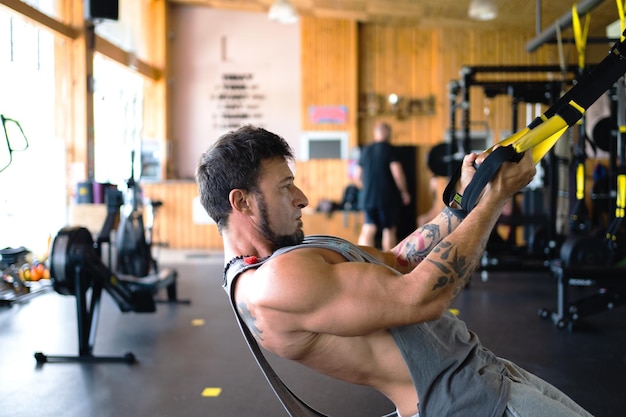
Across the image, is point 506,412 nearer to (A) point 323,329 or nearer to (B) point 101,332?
(A) point 323,329

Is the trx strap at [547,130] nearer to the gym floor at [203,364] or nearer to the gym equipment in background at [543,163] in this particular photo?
the gym floor at [203,364]

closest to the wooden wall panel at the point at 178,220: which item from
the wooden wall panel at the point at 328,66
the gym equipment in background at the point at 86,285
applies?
the wooden wall panel at the point at 328,66

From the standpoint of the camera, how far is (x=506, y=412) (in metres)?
1.08

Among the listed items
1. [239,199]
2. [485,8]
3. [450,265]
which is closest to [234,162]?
[239,199]

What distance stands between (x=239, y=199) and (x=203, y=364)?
1980 millimetres

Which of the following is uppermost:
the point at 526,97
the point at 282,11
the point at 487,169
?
the point at 282,11

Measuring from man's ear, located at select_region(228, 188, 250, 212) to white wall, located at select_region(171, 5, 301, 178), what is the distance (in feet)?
26.9

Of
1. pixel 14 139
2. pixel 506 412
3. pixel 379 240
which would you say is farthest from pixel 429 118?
pixel 506 412

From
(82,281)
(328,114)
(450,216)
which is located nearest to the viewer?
(450,216)

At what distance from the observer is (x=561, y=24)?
338 centimetres

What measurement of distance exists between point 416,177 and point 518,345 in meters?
5.53

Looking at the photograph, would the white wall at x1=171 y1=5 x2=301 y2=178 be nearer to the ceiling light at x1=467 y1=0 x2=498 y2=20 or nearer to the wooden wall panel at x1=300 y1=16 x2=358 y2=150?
the wooden wall panel at x1=300 y1=16 x2=358 y2=150

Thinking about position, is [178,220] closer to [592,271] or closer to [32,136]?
[32,136]

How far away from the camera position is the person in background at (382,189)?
5723 mm
